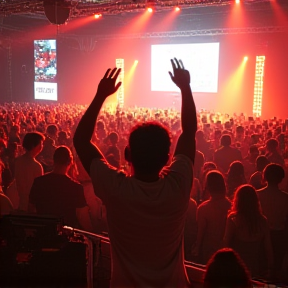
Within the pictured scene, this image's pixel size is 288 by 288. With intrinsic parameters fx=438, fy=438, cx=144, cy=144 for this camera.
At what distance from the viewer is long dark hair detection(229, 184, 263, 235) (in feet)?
12.1

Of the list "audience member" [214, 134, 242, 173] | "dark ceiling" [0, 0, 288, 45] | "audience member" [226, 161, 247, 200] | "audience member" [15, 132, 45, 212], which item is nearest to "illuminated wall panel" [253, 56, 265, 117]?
"dark ceiling" [0, 0, 288, 45]

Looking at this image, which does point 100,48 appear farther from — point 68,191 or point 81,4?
point 68,191

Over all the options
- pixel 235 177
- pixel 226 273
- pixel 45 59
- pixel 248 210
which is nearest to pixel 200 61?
pixel 45 59

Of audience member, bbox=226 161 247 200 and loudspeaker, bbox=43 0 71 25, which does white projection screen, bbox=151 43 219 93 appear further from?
audience member, bbox=226 161 247 200

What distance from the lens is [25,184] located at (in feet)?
15.6

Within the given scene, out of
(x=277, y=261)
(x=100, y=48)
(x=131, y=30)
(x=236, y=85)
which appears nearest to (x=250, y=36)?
(x=236, y=85)

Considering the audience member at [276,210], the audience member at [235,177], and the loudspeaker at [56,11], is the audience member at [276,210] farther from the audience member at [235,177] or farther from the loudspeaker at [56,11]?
the loudspeaker at [56,11]

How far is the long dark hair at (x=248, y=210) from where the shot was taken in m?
3.68

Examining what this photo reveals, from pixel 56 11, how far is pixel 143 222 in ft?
37.6

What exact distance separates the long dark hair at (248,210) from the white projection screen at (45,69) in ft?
75.6

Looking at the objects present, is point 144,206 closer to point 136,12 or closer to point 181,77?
point 181,77

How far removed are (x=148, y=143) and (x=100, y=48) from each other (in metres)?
25.1

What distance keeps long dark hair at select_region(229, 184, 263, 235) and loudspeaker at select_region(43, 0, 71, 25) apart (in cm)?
978

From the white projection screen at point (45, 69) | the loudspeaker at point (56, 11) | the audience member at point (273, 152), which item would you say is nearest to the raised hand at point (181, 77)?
the audience member at point (273, 152)
